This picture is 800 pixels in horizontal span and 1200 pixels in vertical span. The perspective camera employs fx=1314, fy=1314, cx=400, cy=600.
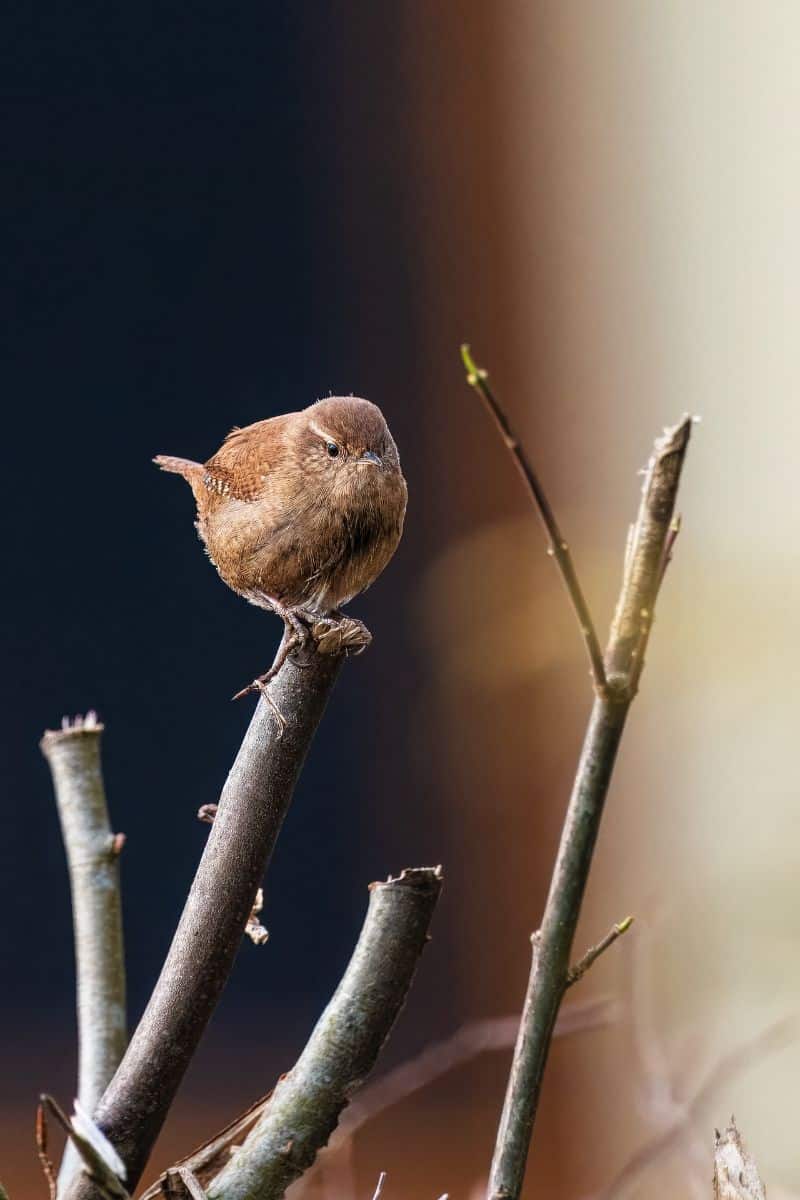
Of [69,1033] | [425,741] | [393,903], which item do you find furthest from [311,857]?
[393,903]

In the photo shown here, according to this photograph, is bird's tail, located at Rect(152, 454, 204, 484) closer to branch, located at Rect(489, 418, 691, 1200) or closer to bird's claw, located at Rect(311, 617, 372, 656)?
bird's claw, located at Rect(311, 617, 372, 656)

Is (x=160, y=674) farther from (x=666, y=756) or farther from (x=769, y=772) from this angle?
(x=769, y=772)

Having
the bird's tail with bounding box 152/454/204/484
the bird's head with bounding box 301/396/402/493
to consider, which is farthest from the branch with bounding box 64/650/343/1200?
the bird's tail with bounding box 152/454/204/484

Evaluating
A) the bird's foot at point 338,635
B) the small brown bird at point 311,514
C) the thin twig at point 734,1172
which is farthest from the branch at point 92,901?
the thin twig at point 734,1172

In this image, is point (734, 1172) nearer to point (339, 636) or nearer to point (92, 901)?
point (339, 636)

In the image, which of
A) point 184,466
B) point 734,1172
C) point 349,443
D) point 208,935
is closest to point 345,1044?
point 208,935

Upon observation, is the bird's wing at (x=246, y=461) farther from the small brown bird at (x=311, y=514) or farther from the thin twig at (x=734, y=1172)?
the thin twig at (x=734, y=1172)
